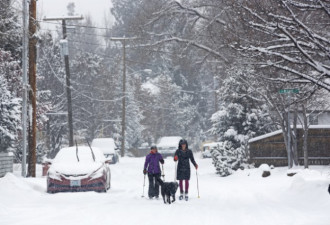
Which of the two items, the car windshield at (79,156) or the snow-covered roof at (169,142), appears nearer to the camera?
the car windshield at (79,156)

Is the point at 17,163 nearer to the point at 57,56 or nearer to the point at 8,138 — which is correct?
the point at 8,138

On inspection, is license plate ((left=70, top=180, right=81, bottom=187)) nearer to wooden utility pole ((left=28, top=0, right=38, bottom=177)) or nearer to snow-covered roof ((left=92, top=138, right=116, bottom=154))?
wooden utility pole ((left=28, top=0, right=38, bottom=177))

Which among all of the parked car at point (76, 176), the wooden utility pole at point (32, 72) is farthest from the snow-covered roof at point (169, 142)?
the parked car at point (76, 176)

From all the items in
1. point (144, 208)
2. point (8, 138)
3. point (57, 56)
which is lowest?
point (144, 208)

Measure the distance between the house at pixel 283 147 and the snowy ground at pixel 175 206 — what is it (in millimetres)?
7873

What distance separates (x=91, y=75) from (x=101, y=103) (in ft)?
12.0

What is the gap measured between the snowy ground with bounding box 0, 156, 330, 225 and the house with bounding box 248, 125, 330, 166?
7.87 meters

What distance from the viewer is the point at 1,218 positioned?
12.1 meters

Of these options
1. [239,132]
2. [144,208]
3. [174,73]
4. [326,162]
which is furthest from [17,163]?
[174,73]

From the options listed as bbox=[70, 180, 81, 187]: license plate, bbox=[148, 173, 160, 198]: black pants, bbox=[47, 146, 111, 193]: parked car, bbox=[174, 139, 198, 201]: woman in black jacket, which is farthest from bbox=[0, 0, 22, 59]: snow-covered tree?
bbox=[174, 139, 198, 201]: woman in black jacket

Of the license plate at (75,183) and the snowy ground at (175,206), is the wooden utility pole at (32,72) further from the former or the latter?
the license plate at (75,183)

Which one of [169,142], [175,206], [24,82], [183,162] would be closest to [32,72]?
[24,82]

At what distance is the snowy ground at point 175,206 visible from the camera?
12.1 m

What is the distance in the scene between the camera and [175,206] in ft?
49.4
